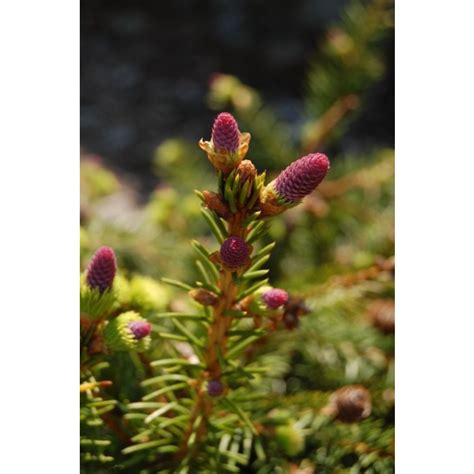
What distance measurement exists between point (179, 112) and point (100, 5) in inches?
14.3

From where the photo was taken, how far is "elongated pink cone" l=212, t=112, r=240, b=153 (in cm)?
30

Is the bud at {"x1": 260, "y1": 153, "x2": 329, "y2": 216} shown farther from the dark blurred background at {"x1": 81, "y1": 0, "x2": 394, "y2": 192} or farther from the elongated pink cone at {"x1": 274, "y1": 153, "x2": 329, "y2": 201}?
the dark blurred background at {"x1": 81, "y1": 0, "x2": 394, "y2": 192}

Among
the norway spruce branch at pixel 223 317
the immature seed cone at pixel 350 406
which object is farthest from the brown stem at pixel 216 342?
the immature seed cone at pixel 350 406

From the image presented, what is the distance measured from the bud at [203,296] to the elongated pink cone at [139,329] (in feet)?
0.10

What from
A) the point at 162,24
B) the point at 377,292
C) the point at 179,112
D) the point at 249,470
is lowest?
the point at 249,470

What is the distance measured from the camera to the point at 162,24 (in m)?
1.59

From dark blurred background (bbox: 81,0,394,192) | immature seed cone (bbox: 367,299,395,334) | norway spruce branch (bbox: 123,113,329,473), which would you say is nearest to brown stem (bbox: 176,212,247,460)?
norway spruce branch (bbox: 123,113,329,473)

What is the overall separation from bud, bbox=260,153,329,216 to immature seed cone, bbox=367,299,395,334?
0.30 m

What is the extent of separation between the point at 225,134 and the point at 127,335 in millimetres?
129

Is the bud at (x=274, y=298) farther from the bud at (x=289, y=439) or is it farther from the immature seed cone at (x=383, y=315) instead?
the immature seed cone at (x=383, y=315)

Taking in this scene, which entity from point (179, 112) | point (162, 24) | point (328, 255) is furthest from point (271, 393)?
point (162, 24)
